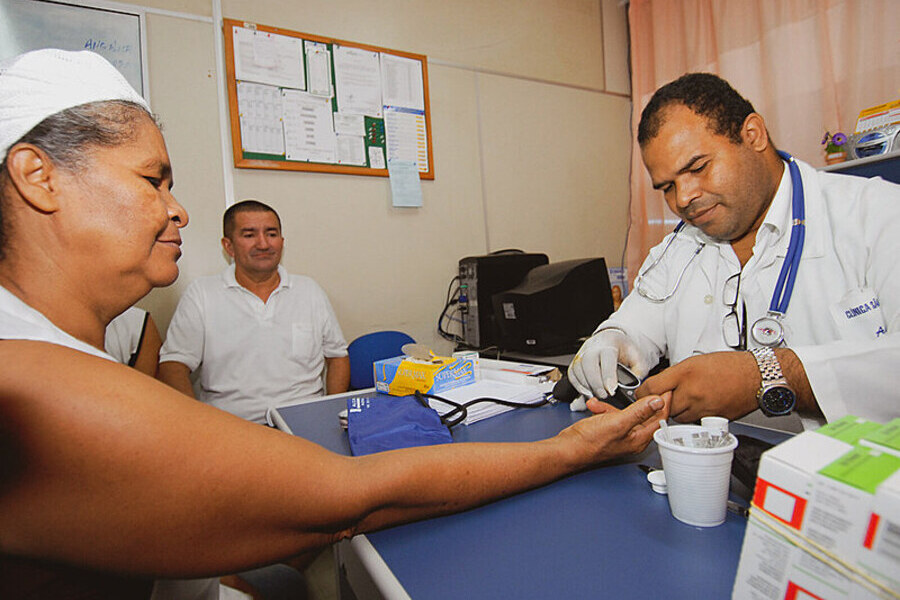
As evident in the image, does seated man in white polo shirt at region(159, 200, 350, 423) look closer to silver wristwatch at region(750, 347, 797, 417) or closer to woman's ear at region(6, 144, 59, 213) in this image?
woman's ear at region(6, 144, 59, 213)

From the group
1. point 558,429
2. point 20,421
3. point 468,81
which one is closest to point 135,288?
point 20,421

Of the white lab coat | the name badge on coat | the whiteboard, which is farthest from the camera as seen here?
the whiteboard

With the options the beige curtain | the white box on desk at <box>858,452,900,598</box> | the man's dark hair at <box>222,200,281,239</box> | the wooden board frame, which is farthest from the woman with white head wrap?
the beige curtain

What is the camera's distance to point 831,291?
112 cm

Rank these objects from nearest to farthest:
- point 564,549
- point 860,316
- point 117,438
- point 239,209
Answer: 1. point 117,438
2. point 564,549
3. point 860,316
4. point 239,209

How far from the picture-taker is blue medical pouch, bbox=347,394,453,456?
0.92 m

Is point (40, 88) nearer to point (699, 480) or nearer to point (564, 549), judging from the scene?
point (564, 549)

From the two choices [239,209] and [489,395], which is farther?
[239,209]

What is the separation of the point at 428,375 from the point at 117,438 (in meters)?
0.87

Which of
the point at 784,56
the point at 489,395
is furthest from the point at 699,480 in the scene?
the point at 784,56

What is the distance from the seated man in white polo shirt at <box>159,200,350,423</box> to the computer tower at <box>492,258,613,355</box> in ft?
3.25

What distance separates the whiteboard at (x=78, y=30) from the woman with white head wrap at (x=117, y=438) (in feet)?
5.82

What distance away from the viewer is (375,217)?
267 cm

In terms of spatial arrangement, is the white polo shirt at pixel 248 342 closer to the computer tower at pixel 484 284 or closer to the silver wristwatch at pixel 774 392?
the computer tower at pixel 484 284
